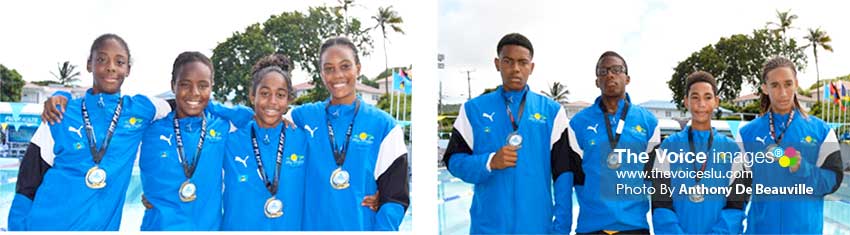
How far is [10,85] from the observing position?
3.62 m

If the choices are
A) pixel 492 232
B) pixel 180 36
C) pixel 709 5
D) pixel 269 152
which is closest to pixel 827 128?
pixel 709 5

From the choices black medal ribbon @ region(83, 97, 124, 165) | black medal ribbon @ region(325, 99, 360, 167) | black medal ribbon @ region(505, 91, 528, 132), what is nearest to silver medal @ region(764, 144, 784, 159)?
black medal ribbon @ region(505, 91, 528, 132)

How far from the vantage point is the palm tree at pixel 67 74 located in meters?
3.57

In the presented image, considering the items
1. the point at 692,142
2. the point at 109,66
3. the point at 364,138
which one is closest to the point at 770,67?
the point at 692,142

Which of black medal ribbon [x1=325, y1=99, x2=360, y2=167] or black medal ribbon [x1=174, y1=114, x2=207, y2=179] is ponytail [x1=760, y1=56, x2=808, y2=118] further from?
black medal ribbon [x1=174, y1=114, x2=207, y2=179]

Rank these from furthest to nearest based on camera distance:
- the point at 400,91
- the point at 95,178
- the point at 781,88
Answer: the point at 400,91, the point at 781,88, the point at 95,178

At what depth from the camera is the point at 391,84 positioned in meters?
3.66

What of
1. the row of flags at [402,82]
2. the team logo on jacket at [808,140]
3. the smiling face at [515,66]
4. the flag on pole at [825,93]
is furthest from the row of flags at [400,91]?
the flag on pole at [825,93]

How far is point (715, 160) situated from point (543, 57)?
3.04ft

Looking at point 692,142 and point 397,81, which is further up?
point 397,81

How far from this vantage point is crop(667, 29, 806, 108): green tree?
11.8 feet

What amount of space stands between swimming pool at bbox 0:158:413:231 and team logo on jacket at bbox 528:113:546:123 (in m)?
1.83

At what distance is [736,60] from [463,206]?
4.84ft

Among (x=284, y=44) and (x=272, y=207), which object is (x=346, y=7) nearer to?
(x=284, y=44)
